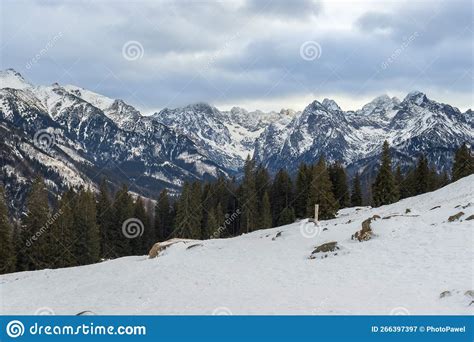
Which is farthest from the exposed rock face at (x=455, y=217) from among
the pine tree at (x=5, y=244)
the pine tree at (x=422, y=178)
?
the pine tree at (x=422, y=178)

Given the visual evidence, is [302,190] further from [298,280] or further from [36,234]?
[298,280]

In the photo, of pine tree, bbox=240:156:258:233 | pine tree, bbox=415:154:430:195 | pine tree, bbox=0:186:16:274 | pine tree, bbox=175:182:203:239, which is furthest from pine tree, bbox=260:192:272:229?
pine tree, bbox=0:186:16:274

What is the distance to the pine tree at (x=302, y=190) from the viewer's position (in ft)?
274

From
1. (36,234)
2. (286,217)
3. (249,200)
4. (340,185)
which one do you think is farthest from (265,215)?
(36,234)

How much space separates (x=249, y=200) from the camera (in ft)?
274

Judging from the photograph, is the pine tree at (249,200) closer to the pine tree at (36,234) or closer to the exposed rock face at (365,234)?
the pine tree at (36,234)

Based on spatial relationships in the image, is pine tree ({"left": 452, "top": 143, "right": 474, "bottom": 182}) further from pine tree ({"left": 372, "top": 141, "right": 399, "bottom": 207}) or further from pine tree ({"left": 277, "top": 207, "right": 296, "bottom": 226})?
pine tree ({"left": 277, "top": 207, "right": 296, "bottom": 226})

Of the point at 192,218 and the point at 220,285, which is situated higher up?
the point at 192,218

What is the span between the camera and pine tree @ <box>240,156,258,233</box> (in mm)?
82125

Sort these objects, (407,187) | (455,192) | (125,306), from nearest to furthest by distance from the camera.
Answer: (125,306) < (455,192) < (407,187)

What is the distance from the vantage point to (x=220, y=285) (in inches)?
918
